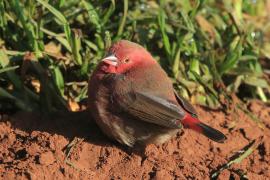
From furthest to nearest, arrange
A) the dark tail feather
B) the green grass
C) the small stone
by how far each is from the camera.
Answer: the green grass → the dark tail feather → the small stone

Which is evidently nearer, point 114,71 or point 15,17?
point 114,71

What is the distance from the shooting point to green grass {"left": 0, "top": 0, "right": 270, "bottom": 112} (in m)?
5.55

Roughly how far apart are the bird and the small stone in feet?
1.66

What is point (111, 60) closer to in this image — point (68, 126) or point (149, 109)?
point (149, 109)

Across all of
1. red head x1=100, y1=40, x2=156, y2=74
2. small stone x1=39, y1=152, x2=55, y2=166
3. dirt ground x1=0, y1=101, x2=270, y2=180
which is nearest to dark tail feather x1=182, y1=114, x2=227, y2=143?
dirt ground x1=0, y1=101, x2=270, y2=180

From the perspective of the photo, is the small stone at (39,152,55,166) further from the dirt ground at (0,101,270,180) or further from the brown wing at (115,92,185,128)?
the brown wing at (115,92,185,128)

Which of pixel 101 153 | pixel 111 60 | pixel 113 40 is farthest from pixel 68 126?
pixel 113 40

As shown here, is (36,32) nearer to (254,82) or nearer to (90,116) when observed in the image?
(90,116)

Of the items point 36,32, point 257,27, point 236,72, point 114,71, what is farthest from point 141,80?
point 257,27

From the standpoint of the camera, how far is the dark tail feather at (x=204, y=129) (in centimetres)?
478

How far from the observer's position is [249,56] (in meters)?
6.29

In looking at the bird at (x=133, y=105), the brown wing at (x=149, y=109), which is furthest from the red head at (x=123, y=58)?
the brown wing at (x=149, y=109)

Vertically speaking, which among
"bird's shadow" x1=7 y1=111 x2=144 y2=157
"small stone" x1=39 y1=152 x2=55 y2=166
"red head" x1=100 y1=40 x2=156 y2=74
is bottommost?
"bird's shadow" x1=7 y1=111 x2=144 y2=157

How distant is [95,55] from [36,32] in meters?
0.61
